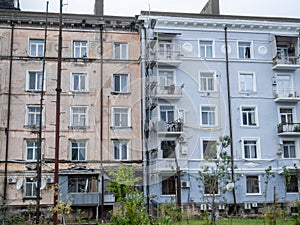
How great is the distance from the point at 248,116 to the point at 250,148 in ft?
6.21

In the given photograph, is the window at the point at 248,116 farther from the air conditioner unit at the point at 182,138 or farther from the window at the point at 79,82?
→ the window at the point at 79,82

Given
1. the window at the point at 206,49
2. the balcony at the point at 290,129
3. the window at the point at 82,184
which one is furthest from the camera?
the window at the point at 206,49

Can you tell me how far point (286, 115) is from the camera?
27.4 meters

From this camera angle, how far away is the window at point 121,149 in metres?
25.4

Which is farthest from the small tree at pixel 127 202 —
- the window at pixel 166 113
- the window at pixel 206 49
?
the window at pixel 206 49

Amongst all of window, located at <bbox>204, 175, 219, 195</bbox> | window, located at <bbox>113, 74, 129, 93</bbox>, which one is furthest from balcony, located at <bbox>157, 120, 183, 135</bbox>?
window, located at <bbox>204, 175, 219, 195</bbox>

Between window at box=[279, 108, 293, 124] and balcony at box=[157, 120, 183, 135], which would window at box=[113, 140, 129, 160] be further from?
window at box=[279, 108, 293, 124]

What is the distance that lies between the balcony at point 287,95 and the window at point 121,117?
8891 mm

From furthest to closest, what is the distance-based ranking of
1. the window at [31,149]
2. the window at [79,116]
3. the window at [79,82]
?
1. the window at [79,82]
2. the window at [79,116]
3. the window at [31,149]

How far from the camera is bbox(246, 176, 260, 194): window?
2580 cm

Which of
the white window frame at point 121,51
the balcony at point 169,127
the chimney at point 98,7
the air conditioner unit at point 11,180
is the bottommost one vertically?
the air conditioner unit at point 11,180

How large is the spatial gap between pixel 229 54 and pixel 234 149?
18.8 feet

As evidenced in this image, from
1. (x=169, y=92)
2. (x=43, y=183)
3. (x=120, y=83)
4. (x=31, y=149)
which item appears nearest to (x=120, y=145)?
(x=120, y=83)

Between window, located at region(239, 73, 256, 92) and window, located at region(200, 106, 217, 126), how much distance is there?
2407 millimetres
